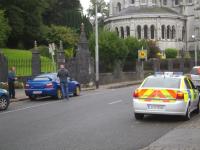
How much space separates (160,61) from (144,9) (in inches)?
1398

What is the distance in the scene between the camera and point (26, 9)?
7369 centimetres

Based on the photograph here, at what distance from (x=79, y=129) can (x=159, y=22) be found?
92734 millimetres

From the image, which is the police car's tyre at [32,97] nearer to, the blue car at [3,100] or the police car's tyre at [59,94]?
the police car's tyre at [59,94]

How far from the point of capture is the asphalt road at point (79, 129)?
12.1 metres

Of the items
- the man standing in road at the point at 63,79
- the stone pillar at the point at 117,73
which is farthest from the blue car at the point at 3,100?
the stone pillar at the point at 117,73

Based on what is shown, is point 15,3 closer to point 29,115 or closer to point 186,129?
point 29,115

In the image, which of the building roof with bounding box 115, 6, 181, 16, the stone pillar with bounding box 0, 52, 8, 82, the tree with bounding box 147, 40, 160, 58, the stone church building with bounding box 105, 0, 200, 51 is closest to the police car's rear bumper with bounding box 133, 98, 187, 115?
the stone pillar with bounding box 0, 52, 8, 82

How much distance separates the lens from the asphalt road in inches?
478

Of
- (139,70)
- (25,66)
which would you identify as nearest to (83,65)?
(25,66)

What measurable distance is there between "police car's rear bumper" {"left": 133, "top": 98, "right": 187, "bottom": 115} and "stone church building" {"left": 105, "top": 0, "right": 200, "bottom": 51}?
87631 millimetres

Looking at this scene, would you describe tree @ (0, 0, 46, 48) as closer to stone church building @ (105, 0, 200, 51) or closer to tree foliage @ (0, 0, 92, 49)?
tree foliage @ (0, 0, 92, 49)

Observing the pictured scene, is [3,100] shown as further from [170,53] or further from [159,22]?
[159,22]

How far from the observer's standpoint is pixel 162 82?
1714 cm

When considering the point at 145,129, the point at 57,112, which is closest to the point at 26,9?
the point at 57,112
